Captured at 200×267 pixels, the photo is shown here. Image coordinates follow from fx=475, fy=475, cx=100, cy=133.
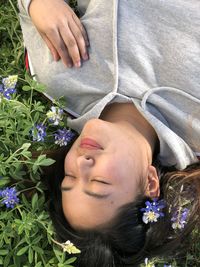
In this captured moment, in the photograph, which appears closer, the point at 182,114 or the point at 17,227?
the point at 17,227

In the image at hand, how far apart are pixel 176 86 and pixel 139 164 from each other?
33cm

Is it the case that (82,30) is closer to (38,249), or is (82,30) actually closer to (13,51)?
(13,51)

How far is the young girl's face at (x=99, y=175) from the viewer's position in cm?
146

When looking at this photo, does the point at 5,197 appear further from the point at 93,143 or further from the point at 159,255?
the point at 159,255

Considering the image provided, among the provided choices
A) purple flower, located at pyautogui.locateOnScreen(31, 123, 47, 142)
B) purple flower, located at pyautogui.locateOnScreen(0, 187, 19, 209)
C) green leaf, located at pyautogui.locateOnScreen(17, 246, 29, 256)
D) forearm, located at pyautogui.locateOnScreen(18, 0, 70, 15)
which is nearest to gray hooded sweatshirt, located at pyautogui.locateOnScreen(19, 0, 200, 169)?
purple flower, located at pyautogui.locateOnScreen(31, 123, 47, 142)

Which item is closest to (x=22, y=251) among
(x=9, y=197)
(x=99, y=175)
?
(x=9, y=197)

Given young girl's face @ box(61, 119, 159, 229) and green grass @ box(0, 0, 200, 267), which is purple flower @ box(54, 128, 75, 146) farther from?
green grass @ box(0, 0, 200, 267)

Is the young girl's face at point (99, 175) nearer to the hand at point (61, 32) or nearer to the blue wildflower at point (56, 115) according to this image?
the blue wildflower at point (56, 115)

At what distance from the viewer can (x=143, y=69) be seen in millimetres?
1664

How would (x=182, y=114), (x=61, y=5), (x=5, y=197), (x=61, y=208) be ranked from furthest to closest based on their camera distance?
(x=61, y=5) → (x=182, y=114) → (x=61, y=208) → (x=5, y=197)

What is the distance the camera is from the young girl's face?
1.46 metres

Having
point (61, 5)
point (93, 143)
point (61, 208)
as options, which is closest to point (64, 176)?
point (61, 208)

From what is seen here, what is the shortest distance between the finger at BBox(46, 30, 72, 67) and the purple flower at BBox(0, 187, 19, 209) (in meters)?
0.53

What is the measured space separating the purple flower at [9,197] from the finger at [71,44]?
1.77ft
